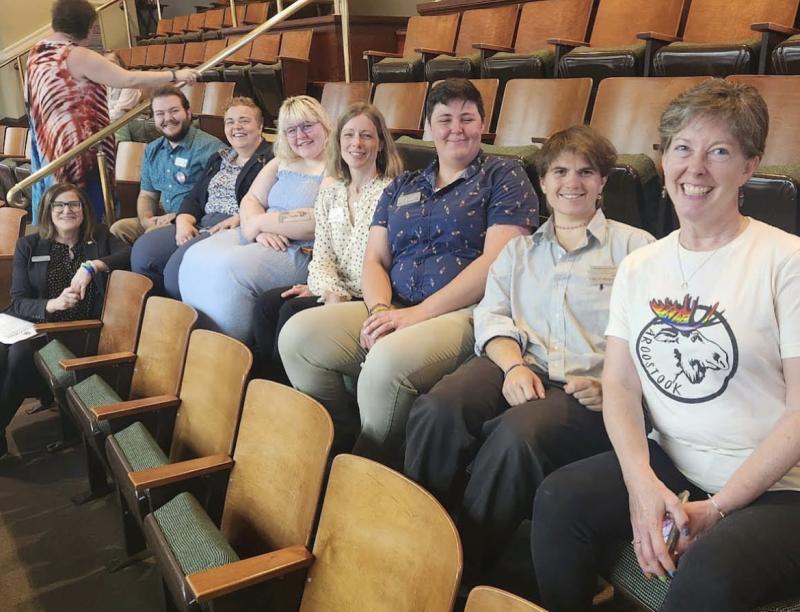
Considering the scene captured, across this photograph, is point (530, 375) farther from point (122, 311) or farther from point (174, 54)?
point (174, 54)

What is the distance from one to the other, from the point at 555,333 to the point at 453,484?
0.33m

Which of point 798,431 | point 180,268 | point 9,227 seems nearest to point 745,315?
point 798,431

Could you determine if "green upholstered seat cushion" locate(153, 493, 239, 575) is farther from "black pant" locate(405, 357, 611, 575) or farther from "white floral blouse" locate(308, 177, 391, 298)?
"white floral blouse" locate(308, 177, 391, 298)

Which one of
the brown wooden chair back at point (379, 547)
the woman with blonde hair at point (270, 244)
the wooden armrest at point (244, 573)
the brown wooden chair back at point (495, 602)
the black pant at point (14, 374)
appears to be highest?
the woman with blonde hair at point (270, 244)

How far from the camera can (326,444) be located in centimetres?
104

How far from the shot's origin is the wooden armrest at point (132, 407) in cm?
149


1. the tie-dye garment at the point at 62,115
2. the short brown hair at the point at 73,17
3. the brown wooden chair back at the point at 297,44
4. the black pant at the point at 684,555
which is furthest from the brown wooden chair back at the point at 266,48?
the black pant at the point at 684,555

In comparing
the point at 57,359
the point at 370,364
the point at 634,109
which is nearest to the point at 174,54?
the point at 57,359

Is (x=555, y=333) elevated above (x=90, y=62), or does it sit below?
below

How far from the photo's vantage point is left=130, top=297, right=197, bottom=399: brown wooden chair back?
1693 mm

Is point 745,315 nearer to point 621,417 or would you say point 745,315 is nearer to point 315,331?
point 621,417

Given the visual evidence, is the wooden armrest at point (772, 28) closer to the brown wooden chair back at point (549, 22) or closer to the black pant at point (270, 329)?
the brown wooden chair back at point (549, 22)

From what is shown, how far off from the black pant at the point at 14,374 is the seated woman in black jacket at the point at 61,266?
20 millimetres

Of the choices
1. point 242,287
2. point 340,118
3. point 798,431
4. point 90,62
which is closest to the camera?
point 798,431
